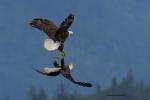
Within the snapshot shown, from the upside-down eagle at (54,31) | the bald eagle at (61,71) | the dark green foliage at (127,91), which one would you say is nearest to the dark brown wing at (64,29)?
the upside-down eagle at (54,31)

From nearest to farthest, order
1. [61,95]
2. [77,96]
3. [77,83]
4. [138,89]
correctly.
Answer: [77,83], [61,95], [77,96], [138,89]

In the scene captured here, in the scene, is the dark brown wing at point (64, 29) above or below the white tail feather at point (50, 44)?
above

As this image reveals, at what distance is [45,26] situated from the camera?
496 cm

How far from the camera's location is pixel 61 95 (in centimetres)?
8231

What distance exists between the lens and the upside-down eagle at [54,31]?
489 cm

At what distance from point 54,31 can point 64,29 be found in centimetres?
7

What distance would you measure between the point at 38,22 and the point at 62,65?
1.04 feet

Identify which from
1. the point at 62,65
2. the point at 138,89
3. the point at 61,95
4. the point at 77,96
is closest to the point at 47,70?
the point at 62,65

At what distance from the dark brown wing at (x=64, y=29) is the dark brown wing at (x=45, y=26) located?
40mm

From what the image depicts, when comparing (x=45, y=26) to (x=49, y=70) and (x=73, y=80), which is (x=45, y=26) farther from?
(x=73, y=80)

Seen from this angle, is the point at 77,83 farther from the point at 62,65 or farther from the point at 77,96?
the point at 77,96

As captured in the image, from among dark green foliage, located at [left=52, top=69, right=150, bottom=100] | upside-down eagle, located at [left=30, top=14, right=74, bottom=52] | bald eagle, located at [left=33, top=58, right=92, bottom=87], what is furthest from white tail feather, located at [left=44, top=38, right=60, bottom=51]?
dark green foliage, located at [left=52, top=69, right=150, bottom=100]

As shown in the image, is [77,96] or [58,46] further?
[77,96]

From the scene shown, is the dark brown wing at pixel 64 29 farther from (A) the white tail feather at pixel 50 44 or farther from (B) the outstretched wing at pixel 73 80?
(B) the outstretched wing at pixel 73 80
